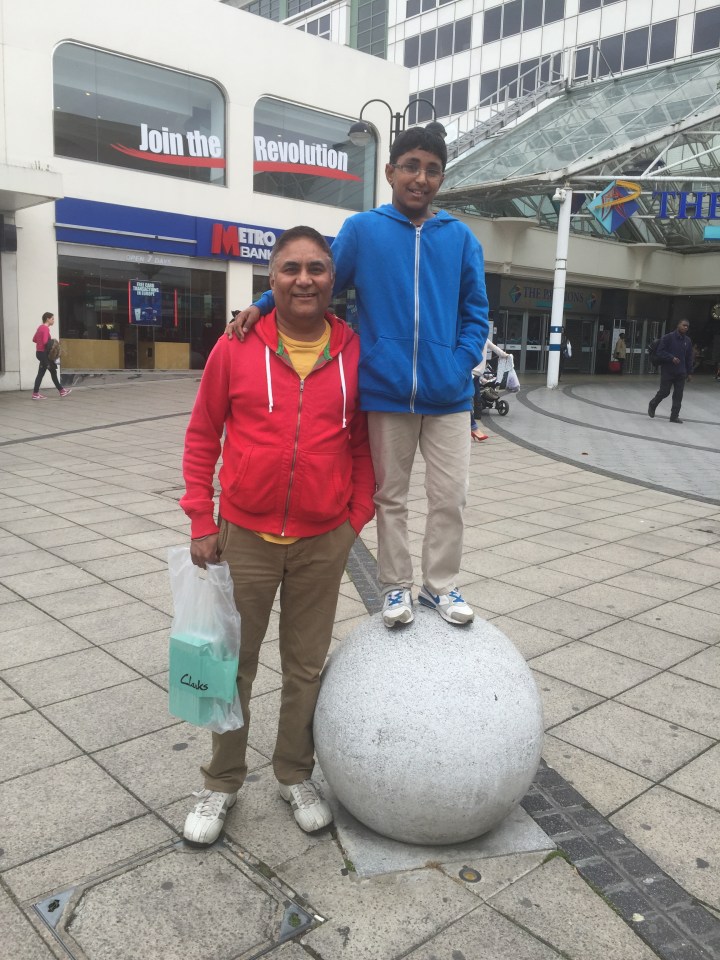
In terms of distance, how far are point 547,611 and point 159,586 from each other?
2601mm

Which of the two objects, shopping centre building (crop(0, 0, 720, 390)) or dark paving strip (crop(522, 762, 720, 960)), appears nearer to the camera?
dark paving strip (crop(522, 762, 720, 960))

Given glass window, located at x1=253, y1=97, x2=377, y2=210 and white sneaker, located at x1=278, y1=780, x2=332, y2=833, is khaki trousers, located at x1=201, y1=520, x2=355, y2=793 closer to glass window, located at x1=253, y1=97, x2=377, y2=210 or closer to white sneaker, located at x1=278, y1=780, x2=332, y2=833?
white sneaker, located at x1=278, y1=780, x2=332, y2=833

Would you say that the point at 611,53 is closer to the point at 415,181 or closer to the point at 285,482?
the point at 415,181

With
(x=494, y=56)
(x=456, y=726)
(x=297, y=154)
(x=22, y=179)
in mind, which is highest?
(x=494, y=56)

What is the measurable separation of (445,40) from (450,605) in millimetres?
42458

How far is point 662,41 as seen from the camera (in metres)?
32.8

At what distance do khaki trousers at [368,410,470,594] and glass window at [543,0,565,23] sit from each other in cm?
3842

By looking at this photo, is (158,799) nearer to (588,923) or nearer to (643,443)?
(588,923)

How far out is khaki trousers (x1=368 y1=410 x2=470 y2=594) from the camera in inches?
125

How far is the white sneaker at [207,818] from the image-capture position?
110 inches

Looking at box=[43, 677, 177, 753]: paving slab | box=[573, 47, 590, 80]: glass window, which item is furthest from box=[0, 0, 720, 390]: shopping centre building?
box=[43, 677, 177, 753]: paving slab

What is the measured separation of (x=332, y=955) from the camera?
7.66 ft


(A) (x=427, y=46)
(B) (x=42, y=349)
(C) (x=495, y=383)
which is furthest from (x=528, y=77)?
(B) (x=42, y=349)

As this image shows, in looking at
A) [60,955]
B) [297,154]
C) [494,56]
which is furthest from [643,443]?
[494,56]
